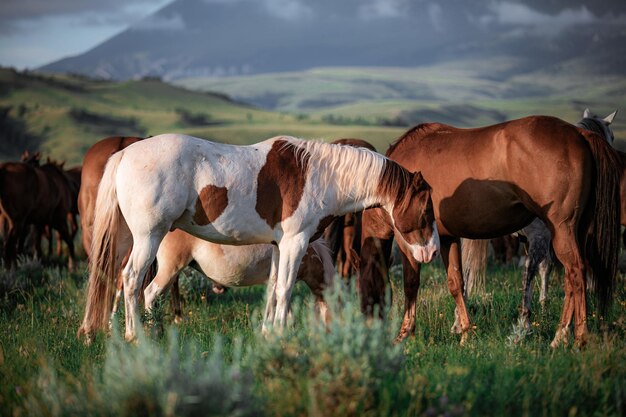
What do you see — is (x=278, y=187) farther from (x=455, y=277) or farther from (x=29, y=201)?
(x=29, y=201)

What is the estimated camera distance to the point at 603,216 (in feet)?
21.1

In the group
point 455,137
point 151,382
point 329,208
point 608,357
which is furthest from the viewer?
point 455,137

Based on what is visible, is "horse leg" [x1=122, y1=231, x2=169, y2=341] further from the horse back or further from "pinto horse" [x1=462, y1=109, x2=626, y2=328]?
"pinto horse" [x1=462, y1=109, x2=626, y2=328]

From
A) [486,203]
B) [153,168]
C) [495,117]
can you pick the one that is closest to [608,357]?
[486,203]

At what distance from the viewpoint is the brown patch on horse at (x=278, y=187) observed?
6.38 m

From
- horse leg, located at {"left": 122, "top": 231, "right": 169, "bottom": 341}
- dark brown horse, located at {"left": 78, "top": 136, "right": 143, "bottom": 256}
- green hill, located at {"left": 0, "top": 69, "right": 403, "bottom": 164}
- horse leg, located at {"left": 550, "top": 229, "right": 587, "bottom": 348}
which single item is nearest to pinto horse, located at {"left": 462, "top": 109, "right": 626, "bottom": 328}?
horse leg, located at {"left": 550, "top": 229, "right": 587, "bottom": 348}

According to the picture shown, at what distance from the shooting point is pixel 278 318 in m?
6.30

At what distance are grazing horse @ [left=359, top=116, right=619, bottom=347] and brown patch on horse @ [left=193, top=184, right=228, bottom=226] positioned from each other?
1.84m

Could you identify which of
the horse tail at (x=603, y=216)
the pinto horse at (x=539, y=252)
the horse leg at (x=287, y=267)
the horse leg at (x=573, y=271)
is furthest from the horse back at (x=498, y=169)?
the horse leg at (x=287, y=267)

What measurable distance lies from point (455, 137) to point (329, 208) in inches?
60.9

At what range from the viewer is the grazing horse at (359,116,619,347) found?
251 inches

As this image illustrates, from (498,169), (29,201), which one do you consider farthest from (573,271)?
(29,201)

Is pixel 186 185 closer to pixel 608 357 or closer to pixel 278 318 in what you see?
pixel 278 318

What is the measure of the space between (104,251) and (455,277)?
3.43 meters
